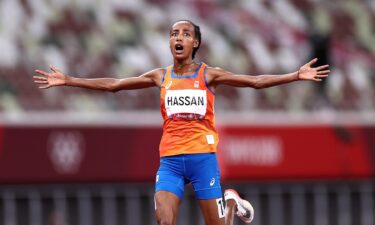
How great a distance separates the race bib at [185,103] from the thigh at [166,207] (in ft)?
2.30

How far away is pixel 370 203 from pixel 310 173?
1159mm

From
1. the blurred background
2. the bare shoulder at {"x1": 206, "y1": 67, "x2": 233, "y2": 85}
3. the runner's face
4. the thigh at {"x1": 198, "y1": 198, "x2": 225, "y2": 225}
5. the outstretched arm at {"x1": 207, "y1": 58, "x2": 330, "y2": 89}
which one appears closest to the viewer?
the outstretched arm at {"x1": 207, "y1": 58, "x2": 330, "y2": 89}

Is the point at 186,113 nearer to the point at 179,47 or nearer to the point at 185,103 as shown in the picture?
the point at 185,103

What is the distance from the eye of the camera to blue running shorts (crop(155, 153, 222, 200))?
32.4 ft

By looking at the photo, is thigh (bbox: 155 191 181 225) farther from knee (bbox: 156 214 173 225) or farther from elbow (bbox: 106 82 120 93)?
elbow (bbox: 106 82 120 93)

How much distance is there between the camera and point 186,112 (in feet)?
32.4

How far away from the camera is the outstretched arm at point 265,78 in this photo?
9.65 m

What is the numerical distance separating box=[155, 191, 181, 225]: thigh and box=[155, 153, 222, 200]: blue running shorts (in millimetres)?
53

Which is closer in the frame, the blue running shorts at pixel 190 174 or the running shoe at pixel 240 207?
the blue running shorts at pixel 190 174

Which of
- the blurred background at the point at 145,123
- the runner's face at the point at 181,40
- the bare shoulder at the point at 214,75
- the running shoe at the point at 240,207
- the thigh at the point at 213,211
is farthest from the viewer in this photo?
the blurred background at the point at 145,123

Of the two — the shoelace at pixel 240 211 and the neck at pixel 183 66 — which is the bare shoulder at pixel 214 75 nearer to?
the neck at pixel 183 66

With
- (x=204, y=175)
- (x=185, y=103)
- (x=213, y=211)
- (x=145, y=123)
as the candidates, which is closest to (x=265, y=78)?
(x=185, y=103)

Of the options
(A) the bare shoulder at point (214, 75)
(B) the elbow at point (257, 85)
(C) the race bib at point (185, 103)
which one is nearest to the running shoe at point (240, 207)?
(C) the race bib at point (185, 103)

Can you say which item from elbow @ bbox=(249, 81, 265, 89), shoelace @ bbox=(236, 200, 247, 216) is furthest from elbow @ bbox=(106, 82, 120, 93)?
shoelace @ bbox=(236, 200, 247, 216)
